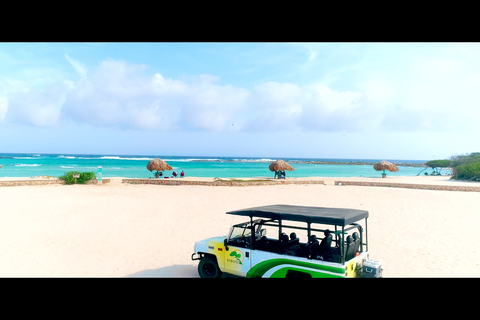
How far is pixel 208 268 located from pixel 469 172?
36.0 m

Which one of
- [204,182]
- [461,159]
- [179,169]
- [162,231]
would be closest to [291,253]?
[162,231]

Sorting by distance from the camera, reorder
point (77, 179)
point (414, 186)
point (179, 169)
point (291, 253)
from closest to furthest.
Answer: point (291, 253) → point (414, 186) → point (77, 179) → point (179, 169)

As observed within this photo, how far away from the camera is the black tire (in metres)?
6.79

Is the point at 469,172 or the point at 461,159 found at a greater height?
the point at 461,159

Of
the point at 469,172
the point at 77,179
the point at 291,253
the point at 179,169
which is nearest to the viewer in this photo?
the point at 291,253

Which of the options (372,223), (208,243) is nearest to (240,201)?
(372,223)

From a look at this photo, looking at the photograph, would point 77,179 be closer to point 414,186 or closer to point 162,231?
point 162,231

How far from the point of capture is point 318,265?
5.53m

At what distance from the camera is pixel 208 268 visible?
702 centimetres

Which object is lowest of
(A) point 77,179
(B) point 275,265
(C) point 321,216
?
(B) point 275,265

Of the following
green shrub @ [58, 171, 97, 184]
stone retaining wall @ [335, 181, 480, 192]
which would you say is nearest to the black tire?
green shrub @ [58, 171, 97, 184]
